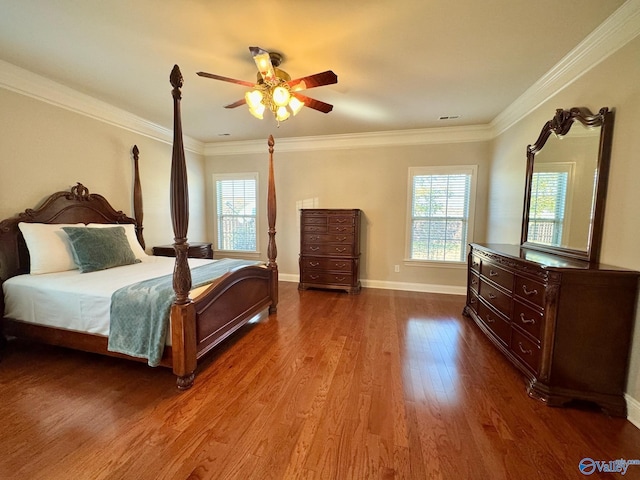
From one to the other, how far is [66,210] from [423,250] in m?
4.83

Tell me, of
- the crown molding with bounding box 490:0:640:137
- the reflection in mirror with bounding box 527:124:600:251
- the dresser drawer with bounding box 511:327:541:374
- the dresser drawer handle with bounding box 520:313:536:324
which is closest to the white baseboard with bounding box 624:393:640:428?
the dresser drawer with bounding box 511:327:541:374

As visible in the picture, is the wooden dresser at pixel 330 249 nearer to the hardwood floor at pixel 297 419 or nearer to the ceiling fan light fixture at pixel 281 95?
the hardwood floor at pixel 297 419

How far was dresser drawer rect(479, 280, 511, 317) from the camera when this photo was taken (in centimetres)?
238

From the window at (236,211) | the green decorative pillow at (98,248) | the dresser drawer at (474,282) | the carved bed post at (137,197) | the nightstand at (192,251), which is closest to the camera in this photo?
the green decorative pillow at (98,248)

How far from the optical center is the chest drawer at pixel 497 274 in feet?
7.74

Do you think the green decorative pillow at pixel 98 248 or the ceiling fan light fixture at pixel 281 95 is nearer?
the ceiling fan light fixture at pixel 281 95

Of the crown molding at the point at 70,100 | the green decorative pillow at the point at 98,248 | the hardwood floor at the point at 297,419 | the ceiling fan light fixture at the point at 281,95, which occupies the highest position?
the crown molding at the point at 70,100

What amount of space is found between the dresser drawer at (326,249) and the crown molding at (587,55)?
2787 millimetres

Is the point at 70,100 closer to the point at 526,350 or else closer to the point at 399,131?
the point at 399,131

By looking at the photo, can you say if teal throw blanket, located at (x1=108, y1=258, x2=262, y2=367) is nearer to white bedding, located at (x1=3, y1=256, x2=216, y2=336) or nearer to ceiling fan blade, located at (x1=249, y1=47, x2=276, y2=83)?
white bedding, located at (x1=3, y1=256, x2=216, y2=336)

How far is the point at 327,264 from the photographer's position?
4.48 m

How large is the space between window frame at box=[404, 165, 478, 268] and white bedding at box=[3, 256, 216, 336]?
3.69 m

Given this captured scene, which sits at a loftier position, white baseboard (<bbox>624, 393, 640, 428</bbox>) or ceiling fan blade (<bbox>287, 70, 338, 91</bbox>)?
ceiling fan blade (<bbox>287, 70, 338, 91</bbox>)

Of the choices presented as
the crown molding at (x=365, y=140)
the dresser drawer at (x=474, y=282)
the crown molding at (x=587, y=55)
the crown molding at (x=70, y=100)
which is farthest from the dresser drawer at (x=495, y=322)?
the crown molding at (x=70, y=100)
